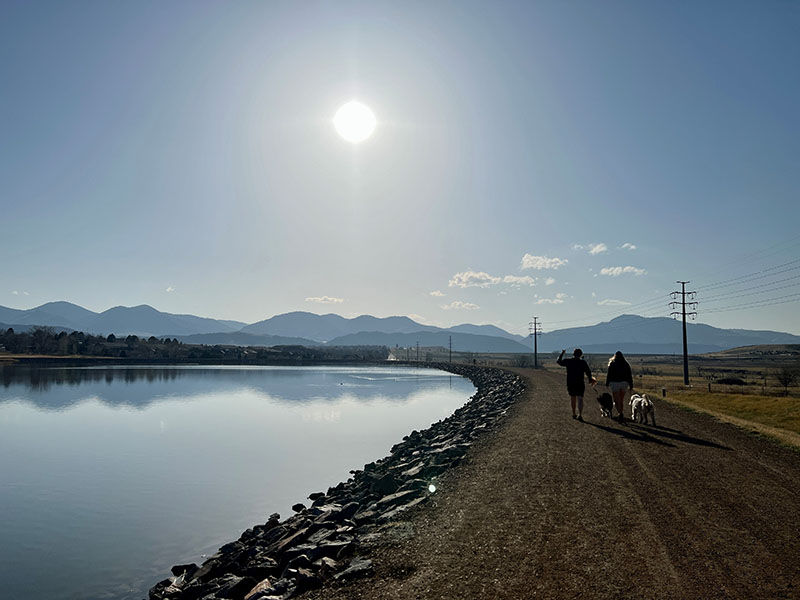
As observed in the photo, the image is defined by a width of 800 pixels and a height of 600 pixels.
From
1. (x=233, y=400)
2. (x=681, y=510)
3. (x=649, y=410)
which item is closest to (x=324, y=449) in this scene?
(x=649, y=410)

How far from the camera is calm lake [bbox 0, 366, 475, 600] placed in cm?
1298

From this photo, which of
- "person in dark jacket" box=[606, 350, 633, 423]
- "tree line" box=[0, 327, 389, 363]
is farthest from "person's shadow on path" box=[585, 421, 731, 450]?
"tree line" box=[0, 327, 389, 363]

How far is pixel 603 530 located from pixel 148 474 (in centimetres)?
2118

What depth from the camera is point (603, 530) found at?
763 centimetres

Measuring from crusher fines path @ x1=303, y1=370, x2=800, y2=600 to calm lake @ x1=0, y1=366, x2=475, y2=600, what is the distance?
25.3 feet

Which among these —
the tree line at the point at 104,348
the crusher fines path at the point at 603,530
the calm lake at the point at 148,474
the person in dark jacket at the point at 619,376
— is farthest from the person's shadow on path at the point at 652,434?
the tree line at the point at 104,348

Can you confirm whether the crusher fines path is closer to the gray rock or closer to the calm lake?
the gray rock

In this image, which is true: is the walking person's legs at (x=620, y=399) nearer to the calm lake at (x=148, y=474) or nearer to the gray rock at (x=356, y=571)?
the calm lake at (x=148, y=474)

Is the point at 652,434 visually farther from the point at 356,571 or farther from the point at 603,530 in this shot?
the point at 356,571

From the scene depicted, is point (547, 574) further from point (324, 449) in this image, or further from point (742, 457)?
point (324, 449)

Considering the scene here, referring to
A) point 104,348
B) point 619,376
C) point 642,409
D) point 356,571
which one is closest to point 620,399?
point 642,409

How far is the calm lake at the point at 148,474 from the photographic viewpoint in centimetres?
1298

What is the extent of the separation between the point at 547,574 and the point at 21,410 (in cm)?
5212

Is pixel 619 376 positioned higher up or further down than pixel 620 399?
higher up
